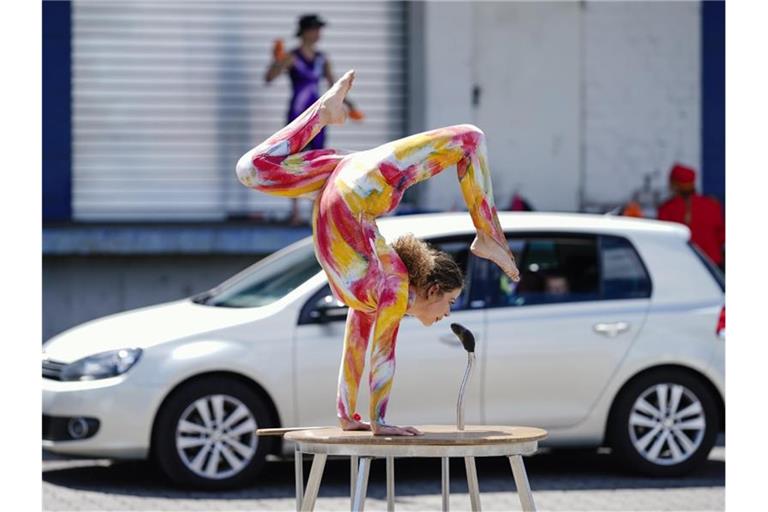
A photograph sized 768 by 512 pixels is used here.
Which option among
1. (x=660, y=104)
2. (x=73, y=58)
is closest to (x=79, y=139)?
(x=73, y=58)

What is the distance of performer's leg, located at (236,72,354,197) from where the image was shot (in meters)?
5.07

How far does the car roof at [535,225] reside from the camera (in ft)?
31.2

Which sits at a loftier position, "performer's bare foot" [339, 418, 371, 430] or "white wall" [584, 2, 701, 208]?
"white wall" [584, 2, 701, 208]

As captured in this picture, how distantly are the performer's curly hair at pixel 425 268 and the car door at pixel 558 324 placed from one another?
4.11m

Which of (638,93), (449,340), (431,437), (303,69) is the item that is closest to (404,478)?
(449,340)

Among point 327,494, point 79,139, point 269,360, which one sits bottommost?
point 327,494

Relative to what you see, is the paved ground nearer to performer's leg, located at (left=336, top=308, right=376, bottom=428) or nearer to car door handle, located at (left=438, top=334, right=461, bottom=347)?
car door handle, located at (left=438, top=334, right=461, bottom=347)

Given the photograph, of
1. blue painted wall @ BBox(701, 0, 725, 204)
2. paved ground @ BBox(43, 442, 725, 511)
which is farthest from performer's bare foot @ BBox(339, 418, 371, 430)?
blue painted wall @ BBox(701, 0, 725, 204)

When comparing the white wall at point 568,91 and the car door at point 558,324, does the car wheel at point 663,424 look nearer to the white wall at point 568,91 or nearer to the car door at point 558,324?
the car door at point 558,324

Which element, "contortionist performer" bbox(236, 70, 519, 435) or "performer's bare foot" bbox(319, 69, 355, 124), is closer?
"contortionist performer" bbox(236, 70, 519, 435)

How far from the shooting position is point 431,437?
493 centimetres

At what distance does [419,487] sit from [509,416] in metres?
0.70

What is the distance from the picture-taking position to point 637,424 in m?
9.46
